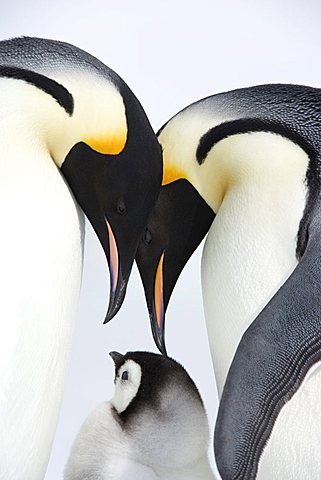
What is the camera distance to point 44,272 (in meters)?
1.60

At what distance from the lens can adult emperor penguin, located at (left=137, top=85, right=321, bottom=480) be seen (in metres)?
1.44

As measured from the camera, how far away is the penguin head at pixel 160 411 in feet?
6.08

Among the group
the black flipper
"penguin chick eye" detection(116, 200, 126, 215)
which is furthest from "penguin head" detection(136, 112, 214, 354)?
the black flipper

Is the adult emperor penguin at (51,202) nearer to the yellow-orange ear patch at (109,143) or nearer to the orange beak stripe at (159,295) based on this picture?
the yellow-orange ear patch at (109,143)

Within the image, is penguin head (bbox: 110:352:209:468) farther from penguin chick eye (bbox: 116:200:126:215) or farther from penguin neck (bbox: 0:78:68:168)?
penguin neck (bbox: 0:78:68:168)

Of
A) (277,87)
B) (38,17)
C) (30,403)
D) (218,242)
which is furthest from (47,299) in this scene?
(38,17)

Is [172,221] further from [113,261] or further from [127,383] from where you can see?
[127,383]

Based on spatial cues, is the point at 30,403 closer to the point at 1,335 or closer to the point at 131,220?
the point at 1,335

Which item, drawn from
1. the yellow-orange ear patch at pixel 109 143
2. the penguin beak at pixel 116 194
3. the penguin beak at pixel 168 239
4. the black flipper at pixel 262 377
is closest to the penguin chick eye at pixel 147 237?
the penguin beak at pixel 168 239

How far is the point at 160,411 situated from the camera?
6.21 ft

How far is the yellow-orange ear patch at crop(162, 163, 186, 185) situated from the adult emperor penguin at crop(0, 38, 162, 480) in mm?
95

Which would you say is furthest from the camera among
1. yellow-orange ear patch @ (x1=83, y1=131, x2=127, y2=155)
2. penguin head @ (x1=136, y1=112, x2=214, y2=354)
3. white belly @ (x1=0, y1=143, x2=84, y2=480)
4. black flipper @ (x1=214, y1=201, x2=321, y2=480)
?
penguin head @ (x1=136, y1=112, x2=214, y2=354)

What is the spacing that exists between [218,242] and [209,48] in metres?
1.97

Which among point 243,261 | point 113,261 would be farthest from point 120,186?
point 243,261
